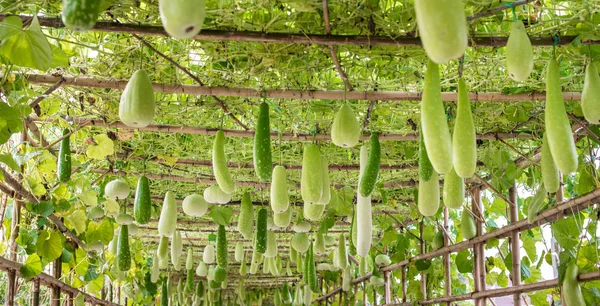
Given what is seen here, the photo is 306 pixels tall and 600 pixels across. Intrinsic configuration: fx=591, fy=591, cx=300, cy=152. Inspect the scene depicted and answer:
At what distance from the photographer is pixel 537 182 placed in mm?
4000

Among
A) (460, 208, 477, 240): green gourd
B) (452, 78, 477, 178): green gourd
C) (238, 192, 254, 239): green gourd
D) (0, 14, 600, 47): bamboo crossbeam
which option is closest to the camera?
(452, 78, 477, 178): green gourd

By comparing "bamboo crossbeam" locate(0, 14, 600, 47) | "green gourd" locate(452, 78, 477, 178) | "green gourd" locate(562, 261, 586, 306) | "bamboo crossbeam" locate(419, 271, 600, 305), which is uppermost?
"bamboo crossbeam" locate(0, 14, 600, 47)

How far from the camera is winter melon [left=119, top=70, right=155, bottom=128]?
197 centimetres

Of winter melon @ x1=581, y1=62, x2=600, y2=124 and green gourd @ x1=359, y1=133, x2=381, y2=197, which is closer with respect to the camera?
winter melon @ x1=581, y1=62, x2=600, y2=124

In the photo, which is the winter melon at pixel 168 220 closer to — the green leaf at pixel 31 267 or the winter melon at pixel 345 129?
the green leaf at pixel 31 267

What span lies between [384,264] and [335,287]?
141 inches

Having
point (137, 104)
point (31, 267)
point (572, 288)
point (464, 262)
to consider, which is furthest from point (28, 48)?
point (464, 262)

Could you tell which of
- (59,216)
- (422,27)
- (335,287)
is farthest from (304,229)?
(335,287)

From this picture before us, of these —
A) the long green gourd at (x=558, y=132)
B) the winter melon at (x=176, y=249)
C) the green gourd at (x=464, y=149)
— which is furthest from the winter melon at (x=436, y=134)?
the winter melon at (x=176, y=249)

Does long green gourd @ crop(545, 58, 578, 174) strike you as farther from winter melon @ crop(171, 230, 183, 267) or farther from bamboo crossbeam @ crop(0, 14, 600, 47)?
winter melon @ crop(171, 230, 183, 267)

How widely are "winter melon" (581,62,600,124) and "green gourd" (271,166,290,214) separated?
Result: 4.81 ft

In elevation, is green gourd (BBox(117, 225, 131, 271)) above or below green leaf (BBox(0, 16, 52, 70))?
below

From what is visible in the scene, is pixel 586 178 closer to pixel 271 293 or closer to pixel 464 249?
pixel 464 249


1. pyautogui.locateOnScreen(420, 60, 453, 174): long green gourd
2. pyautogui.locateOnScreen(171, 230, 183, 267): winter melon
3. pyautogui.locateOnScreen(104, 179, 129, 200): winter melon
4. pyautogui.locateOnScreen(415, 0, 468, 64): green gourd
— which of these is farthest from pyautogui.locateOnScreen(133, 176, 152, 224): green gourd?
pyautogui.locateOnScreen(415, 0, 468, 64): green gourd
